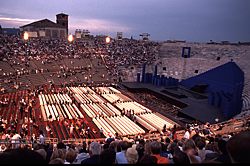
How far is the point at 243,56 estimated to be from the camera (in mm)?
42438

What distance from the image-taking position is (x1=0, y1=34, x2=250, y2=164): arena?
7036 millimetres

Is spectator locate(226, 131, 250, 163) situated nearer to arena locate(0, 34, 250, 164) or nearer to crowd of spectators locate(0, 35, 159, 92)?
arena locate(0, 34, 250, 164)

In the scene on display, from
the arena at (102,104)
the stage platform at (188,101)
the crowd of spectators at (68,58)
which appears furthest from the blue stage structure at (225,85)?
the crowd of spectators at (68,58)

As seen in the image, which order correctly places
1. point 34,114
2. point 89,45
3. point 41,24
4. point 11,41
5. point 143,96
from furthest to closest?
1. point 41,24
2. point 89,45
3. point 11,41
4. point 143,96
5. point 34,114

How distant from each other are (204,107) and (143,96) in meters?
9.54

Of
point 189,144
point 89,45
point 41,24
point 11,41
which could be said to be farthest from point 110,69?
point 189,144

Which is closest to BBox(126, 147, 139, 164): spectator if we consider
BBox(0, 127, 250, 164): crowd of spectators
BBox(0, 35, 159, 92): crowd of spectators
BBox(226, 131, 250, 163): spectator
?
BBox(0, 127, 250, 164): crowd of spectators

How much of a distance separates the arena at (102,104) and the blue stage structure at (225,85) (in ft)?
3.95

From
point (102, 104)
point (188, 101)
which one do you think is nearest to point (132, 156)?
point (102, 104)

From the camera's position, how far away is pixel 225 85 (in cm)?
2962

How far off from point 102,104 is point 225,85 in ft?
47.5

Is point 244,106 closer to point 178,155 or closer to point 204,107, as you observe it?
point 204,107

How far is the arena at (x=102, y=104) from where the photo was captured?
7036mm

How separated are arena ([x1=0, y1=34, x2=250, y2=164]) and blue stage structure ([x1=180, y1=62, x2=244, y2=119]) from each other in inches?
47.4
